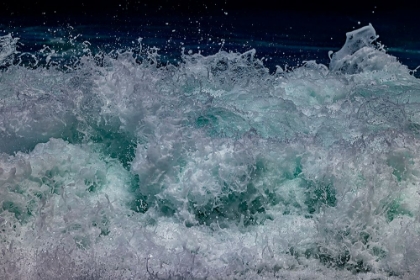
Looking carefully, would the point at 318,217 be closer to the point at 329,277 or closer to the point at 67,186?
the point at 329,277

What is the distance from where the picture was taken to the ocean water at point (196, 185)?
11.8 feet

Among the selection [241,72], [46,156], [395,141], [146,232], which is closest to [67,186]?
[46,156]

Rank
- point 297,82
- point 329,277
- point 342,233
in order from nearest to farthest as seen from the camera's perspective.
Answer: point 329,277
point 342,233
point 297,82

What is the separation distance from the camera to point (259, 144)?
4.29 meters

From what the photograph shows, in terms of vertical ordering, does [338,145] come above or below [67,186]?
above

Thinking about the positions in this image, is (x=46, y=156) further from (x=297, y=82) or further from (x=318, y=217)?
(x=297, y=82)

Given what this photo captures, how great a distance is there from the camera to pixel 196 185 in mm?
4105

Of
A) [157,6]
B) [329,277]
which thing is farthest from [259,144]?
[157,6]

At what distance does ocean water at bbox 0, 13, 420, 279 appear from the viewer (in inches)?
141

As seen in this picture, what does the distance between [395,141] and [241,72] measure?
8.62ft

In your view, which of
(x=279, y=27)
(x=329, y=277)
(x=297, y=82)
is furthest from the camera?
(x=279, y=27)

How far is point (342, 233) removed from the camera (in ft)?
12.5

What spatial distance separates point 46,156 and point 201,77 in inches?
102

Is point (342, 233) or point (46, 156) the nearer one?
point (342, 233)
